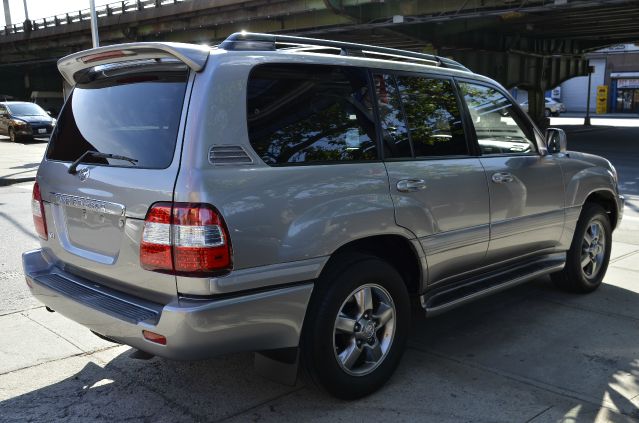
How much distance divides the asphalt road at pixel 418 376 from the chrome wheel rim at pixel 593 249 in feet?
0.94

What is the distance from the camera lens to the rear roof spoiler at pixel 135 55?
3.00 metres

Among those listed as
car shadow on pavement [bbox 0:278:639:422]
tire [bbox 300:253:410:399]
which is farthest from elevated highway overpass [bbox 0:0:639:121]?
tire [bbox 300:253:410:399]

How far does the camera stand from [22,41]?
51.2 metres

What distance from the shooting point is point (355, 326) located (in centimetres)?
345

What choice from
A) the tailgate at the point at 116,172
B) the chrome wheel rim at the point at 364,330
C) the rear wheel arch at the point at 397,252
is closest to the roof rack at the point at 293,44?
the tailgate at the point at 116,172

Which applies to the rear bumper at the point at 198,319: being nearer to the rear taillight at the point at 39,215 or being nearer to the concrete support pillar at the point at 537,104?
the rear taillight at the point at 39,215

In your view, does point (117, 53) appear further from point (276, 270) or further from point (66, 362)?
point (66, 362)

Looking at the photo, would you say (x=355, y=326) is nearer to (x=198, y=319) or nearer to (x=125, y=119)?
(x=198, y=319)

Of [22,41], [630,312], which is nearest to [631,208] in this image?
[630,312]

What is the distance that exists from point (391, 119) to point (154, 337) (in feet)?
6.22

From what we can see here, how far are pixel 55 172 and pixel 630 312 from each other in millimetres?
4482

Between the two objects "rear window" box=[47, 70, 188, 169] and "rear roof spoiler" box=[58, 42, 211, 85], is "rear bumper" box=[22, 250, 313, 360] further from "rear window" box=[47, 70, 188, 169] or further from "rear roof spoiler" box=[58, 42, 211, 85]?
"rear roof spoiler" box=[58, 42, 211, 85]

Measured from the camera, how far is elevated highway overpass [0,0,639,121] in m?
21.7

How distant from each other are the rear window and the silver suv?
0.01 metres
